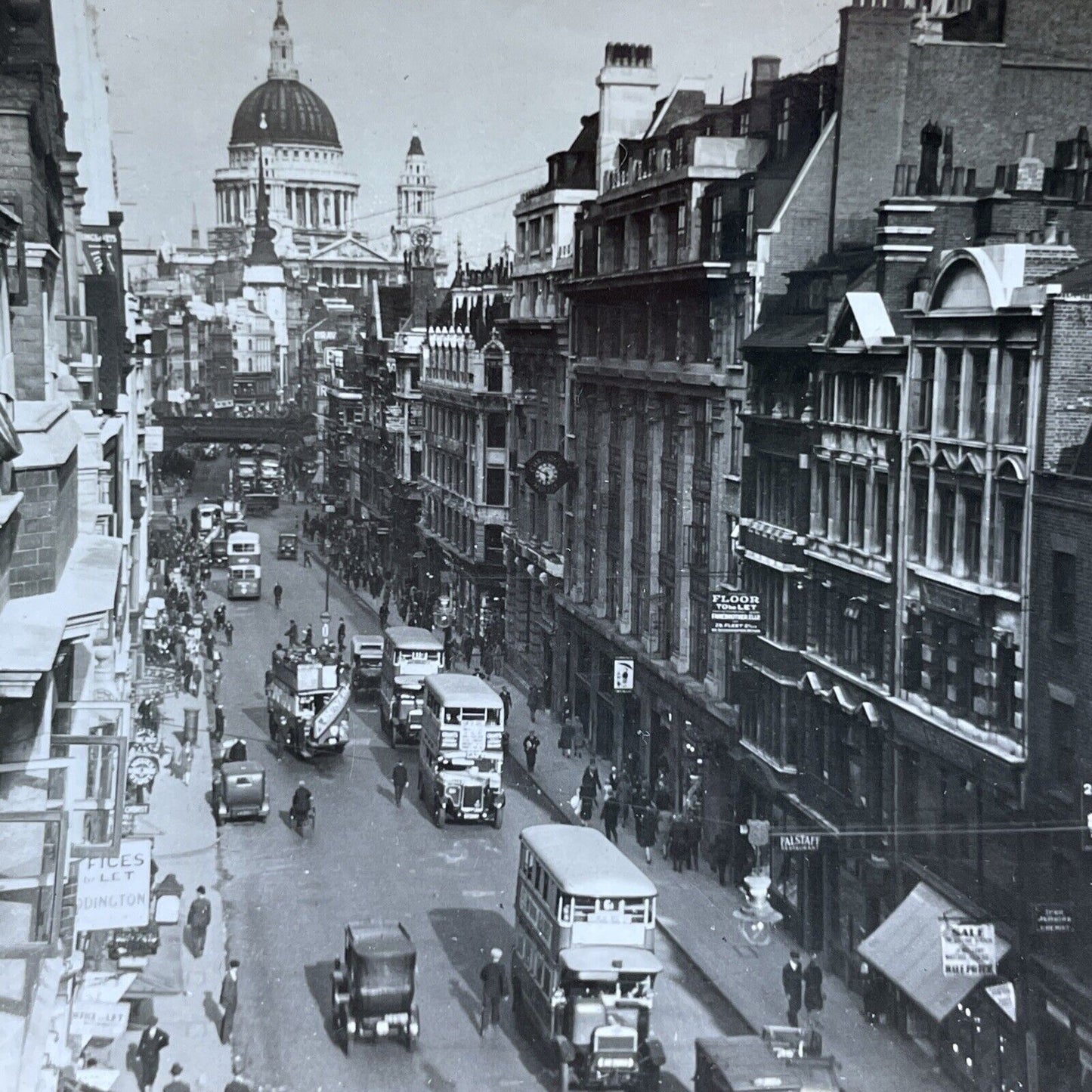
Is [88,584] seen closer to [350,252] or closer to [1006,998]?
[1006,998]

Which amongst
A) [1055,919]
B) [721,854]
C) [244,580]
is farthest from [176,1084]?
[244,580]

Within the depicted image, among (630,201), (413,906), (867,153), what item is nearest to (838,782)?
(413,906)

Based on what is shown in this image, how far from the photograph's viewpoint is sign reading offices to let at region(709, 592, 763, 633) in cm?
3756

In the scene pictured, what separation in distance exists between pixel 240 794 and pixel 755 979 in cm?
1542

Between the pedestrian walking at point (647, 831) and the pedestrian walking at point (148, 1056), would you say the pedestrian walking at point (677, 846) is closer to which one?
the pedestrian walking at point (647, 831)

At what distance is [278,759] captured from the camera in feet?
160

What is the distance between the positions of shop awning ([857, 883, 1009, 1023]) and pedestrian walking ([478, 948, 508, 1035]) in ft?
22.5

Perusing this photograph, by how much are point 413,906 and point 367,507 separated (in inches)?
2622

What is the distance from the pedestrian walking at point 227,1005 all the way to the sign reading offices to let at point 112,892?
6305 millimetres

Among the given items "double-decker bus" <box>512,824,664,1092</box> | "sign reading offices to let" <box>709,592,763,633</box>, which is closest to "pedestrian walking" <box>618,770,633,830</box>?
"sign reading offices to let" <box>709,592,763,633</box>

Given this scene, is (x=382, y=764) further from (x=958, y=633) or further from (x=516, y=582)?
(x=958, y=633)

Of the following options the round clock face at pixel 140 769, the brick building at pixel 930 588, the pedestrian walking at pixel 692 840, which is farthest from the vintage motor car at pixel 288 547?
the brick building at pixel 930 588

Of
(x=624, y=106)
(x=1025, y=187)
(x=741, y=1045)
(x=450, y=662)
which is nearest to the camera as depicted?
(x=741, y=1045)

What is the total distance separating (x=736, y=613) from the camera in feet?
124
